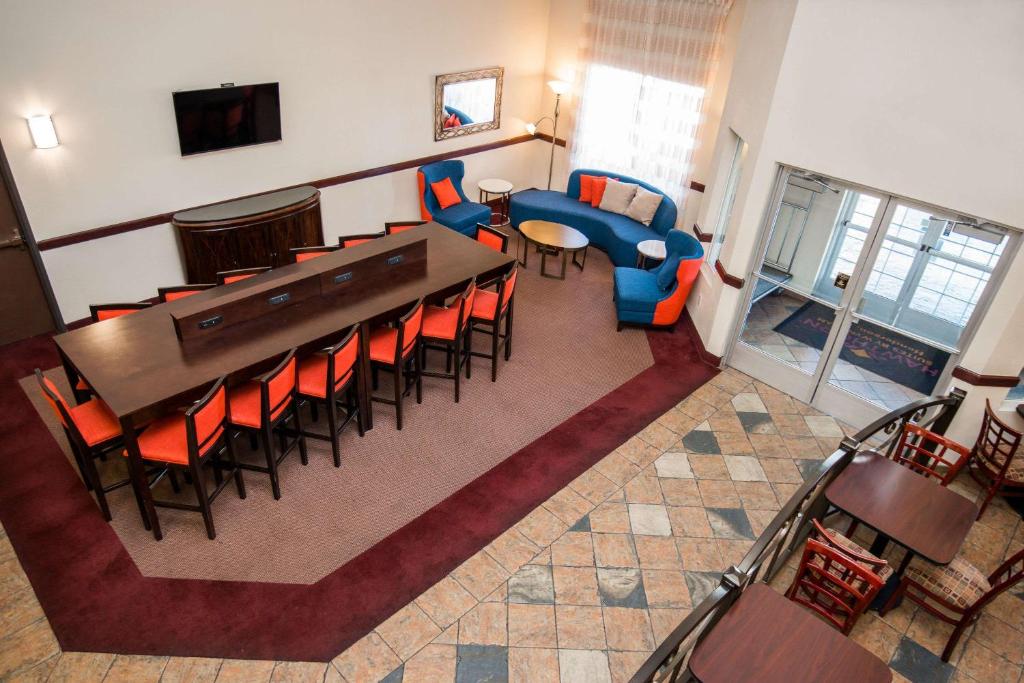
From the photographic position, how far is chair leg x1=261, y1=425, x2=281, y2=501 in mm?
4102

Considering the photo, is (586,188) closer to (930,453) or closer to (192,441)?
(930,453)

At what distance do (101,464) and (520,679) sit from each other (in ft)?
10.6

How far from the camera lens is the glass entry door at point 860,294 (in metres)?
4.59

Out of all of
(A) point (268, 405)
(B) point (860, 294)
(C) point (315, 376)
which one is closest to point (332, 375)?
(C) point (315, 376)

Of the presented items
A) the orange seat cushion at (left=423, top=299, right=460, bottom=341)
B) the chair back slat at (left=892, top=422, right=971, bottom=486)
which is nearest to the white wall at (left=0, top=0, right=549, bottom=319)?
the orange seat cushion at (left=423, top=299, right=460, bottom=341)

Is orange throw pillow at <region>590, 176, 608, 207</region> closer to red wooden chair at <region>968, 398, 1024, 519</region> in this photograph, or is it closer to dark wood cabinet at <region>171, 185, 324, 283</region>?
dark wood cabinet at <region>171, 185, 324, 283</region>

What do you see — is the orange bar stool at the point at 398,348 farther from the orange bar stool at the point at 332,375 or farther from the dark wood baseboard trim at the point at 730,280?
the dark wood baseboard trim at the point at 730,280

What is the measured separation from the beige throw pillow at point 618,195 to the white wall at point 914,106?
2.99 metres

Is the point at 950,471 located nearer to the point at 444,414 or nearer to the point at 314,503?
the point at 444,414

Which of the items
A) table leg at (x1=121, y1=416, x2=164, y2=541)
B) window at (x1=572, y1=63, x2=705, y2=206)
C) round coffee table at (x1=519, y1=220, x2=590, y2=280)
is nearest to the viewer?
table leg at (x1=121, y1=416, x2=164, y2=541)

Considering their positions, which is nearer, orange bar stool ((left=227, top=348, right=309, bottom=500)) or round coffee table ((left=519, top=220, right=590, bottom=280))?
orange bar stool ((left=227, top=348, right=309, bottom=500))

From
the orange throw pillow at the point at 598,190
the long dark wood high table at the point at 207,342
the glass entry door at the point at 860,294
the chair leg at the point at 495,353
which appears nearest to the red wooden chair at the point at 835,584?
the glass entry door at the point at 860,294

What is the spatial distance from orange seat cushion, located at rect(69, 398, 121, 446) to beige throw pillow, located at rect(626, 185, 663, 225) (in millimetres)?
6044

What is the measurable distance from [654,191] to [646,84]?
1.27 m
